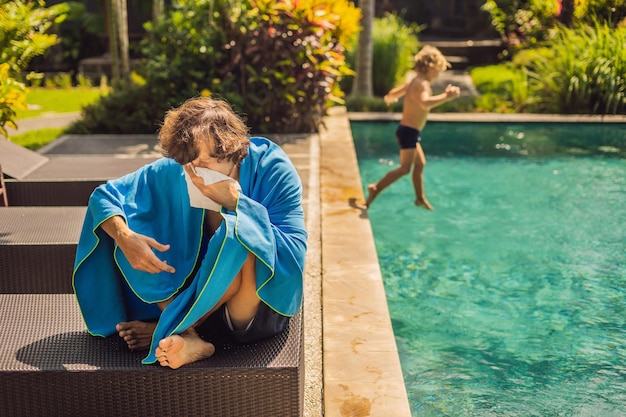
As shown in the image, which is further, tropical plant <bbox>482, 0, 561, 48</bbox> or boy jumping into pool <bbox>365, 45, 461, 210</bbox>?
tropical plant <bbox>482, 0, 561, 48</bbox>

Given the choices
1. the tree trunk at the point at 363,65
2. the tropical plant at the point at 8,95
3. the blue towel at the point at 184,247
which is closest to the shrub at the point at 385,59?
the tree trunk at the point at 363,65

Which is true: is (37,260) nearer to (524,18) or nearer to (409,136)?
(409,136)

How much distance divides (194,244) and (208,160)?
338 millimetres

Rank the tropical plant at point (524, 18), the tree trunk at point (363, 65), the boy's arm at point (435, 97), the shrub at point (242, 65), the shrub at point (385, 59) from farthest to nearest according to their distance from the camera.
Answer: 1. the tropical plant at point (524, 18)
2. the shrub at point (385, 59)
3. the tree trunk at point (363, 65)
4. the shrub at point (242, 65)
5. the boy's arm at point (435, 97)

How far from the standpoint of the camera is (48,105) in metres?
10.5

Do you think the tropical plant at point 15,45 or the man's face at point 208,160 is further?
the tropical plant at point 15,45

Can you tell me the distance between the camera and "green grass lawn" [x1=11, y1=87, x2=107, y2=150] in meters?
7.43

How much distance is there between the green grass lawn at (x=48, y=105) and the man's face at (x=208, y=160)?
196 inches

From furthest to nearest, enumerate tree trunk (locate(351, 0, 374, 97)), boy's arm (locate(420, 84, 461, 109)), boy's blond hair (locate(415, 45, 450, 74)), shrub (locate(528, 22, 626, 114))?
tree trunk (locate(351, 0, 374, 97)) < shrub (locate(528, 22, 626, 114)) < boy's blond hair (locate(415, 45, 450, 74)) < boy's arm (locate(420, 84, 461, 109))

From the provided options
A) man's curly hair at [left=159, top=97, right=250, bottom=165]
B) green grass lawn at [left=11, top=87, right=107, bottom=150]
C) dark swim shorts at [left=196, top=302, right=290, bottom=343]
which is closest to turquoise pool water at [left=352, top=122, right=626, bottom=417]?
dark swim shorts at [left=196, top=302, right=290, bottom=343]

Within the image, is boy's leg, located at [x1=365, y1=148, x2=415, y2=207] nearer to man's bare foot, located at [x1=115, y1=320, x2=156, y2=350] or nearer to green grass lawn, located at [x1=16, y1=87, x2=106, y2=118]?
man's bare foot, located at [x1=115, y1=320, x2=156, y2=350]

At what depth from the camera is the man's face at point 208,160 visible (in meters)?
2.50

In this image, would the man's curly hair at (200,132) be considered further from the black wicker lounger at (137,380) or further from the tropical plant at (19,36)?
the tropical plant at (19,36)

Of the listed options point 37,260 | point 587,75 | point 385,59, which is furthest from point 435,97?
point 385,59
